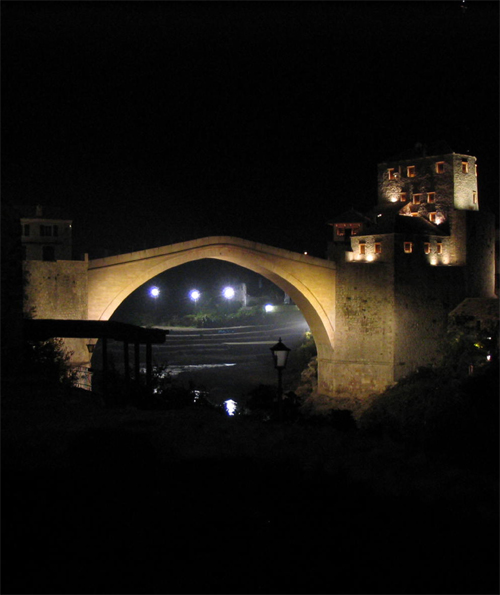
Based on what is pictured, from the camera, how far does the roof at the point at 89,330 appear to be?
11.6m

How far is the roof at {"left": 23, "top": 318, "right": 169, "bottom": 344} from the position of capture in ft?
38.1

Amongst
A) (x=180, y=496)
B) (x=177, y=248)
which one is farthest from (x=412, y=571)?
(x=177, y=248)

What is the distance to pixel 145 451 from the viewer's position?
4262 mm

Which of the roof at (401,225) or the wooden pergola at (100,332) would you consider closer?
the wooden pergola at (100,332)

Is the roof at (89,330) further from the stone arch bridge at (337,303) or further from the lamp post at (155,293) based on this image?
the lamp post at (155,293)

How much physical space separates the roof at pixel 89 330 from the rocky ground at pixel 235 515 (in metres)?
7.04

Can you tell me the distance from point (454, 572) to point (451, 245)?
78.3 feet

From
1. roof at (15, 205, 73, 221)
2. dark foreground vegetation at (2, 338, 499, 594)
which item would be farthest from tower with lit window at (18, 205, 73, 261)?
dark foreground vegetation at (2, 338, 499, 594)

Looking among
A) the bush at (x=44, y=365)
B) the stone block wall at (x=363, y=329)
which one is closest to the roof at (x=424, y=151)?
the stone block wall at (x=363, y=329)

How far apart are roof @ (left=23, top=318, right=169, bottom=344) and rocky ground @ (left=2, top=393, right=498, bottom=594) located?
704 cm

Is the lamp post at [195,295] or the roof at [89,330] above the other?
the lamp post at [195,295]

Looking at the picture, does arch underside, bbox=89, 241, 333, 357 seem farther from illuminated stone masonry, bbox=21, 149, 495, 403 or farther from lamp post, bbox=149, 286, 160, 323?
lamp post, bbox=149, 286, 160, 323

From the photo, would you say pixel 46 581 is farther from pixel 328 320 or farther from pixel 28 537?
pixel 328 320

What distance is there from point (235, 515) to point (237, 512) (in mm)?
25
